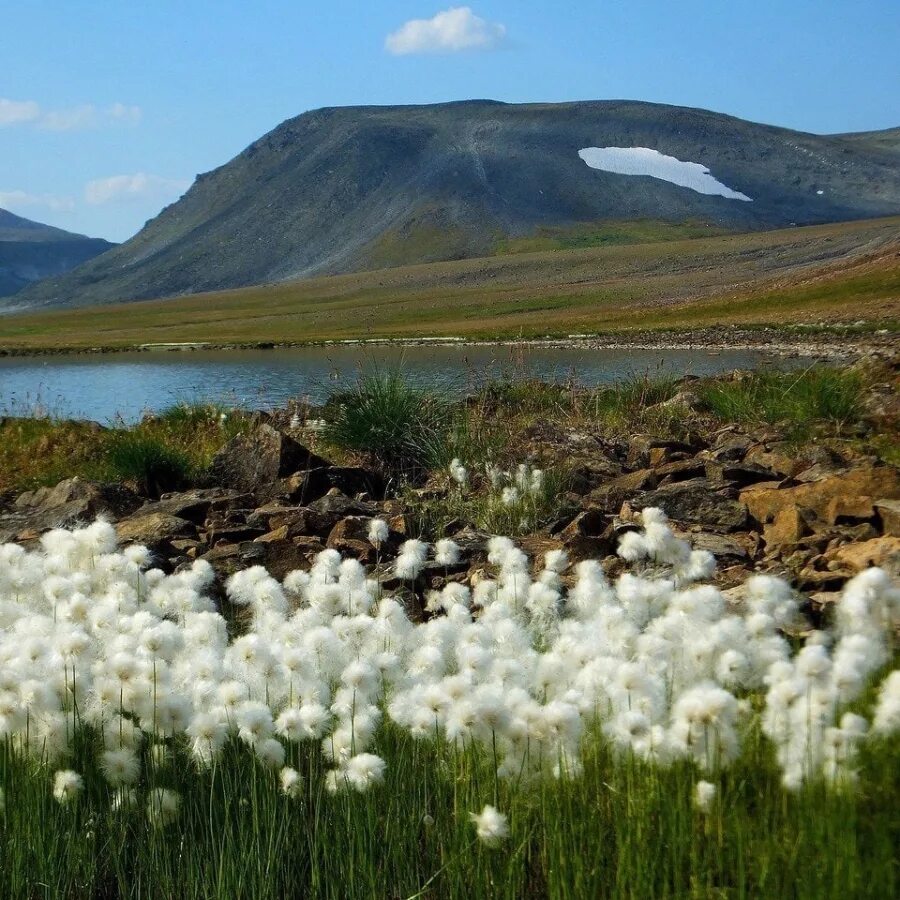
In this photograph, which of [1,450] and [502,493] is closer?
[502,493]

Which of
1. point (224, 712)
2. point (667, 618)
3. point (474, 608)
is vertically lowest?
point (474, 608)

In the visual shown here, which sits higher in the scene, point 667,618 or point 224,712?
point 667,618

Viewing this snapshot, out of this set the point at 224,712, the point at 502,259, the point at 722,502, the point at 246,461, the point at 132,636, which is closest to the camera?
the point at 224,712

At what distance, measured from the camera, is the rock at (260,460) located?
10.5 m

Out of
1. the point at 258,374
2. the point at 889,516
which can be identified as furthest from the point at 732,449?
the point at 258,374

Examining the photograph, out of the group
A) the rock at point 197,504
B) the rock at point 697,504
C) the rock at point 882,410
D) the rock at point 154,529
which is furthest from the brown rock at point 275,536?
the rock at point 882,410

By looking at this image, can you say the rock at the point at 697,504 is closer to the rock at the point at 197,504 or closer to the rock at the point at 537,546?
the rock at the point at 537,546

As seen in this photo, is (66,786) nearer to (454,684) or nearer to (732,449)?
(454,684)

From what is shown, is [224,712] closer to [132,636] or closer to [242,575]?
[132,636]

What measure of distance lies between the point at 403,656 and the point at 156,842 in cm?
115

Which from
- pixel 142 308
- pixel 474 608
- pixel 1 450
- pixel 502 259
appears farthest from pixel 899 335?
pixel 142 308

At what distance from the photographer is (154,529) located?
27.9 feet

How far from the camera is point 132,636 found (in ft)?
13.5

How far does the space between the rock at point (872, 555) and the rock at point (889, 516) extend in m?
0.54
